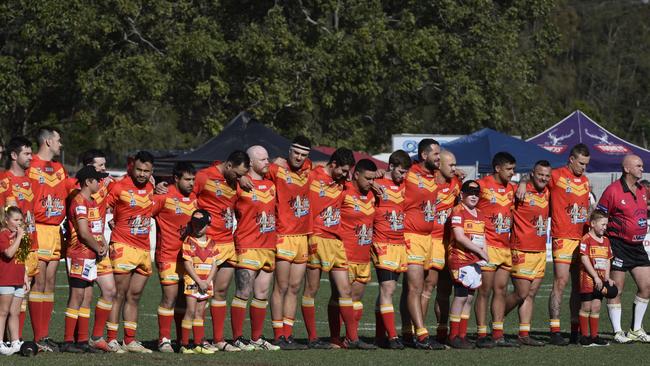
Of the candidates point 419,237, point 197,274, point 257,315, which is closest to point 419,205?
point 419,237

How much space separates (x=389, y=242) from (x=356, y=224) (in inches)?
16.2

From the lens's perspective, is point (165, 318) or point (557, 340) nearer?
point (165, 318)

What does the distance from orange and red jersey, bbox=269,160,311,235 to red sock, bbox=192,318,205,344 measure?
50.4 inches

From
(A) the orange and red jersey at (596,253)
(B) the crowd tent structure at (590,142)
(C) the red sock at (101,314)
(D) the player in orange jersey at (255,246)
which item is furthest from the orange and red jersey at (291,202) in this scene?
(B) the crowd tent structure at (590,142)

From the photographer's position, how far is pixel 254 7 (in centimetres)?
4272

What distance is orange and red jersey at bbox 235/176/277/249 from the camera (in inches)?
524

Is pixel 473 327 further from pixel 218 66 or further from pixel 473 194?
pixel 218 66

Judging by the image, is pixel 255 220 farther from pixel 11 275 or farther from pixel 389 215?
pixel 11 275

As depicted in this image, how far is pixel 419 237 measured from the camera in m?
14.0

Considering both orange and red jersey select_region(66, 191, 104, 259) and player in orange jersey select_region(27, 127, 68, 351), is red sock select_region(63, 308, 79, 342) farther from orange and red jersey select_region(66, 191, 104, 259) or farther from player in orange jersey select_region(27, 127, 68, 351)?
orange and red jersey select_region(66, 191, 104, 259)

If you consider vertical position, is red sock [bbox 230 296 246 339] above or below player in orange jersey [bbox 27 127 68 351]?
below

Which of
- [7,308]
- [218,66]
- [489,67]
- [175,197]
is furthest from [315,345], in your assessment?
[489,67]

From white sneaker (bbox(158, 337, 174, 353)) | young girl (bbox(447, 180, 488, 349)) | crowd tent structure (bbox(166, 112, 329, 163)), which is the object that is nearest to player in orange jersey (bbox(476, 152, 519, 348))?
young girl (bbox(447, 180, 488, 349))

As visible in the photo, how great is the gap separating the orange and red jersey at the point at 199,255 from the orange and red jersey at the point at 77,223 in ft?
2.84
